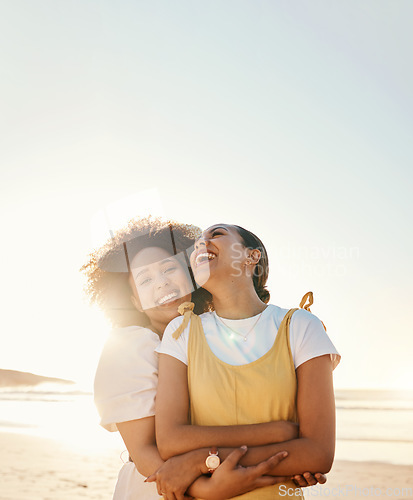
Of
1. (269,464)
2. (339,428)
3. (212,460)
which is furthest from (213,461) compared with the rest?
(339,428)

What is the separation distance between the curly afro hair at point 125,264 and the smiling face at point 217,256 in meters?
0.39

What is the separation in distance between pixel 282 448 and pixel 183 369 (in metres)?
0.53

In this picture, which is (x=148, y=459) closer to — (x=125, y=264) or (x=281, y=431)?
(x=281, y=431)

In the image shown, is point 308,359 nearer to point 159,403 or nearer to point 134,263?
point 159,403

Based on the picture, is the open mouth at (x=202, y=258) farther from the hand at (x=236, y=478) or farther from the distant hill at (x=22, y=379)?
Answer: the distant hill at (x=22, y=379)

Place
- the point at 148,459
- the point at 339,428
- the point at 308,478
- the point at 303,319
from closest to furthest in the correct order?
the point at 308,478 → the point at 148,459 → the point at 303,319 → the point at 339,428

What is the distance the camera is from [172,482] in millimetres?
1953

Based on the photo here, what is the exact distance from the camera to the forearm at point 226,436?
77.6 inches

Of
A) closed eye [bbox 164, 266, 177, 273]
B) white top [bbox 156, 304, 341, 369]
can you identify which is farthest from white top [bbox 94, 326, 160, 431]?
closed eye [bbox 164, 266, 177, 273]

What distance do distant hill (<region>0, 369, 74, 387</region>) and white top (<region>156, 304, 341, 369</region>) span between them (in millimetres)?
34291

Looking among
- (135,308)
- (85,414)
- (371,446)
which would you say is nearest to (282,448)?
(135,308)

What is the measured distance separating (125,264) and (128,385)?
82 cm

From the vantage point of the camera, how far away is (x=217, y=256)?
2.51m

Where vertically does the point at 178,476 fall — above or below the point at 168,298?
below
